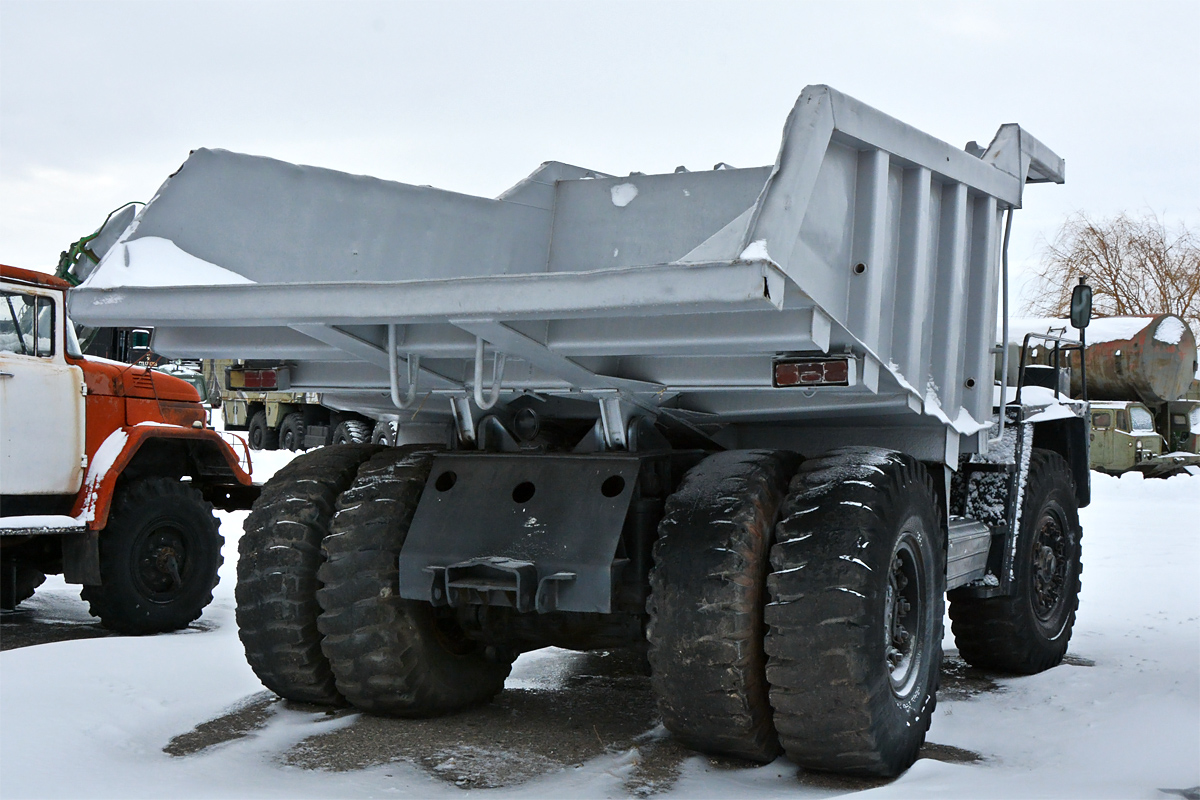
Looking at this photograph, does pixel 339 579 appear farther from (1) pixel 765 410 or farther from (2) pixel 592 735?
(1) pixel 765 410

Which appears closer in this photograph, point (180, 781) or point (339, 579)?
point (180, 781)

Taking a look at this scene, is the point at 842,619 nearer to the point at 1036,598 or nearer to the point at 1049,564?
the point at 1036,598

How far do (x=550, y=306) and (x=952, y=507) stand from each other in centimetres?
313

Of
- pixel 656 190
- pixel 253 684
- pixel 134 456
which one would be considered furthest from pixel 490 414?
pixel 134 456

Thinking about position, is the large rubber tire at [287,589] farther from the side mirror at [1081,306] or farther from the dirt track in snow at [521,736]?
the side mirror at [1081,306]

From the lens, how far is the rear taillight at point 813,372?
405 cm

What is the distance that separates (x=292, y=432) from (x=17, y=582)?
1857 centimetres

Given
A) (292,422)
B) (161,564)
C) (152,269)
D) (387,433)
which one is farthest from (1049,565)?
(292,422)

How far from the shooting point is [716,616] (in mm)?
4133

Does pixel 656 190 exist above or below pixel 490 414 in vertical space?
above

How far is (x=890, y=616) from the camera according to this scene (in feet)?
14.3

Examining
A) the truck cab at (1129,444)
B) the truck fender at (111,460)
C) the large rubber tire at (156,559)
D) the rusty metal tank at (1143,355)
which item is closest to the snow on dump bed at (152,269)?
the truck fender at (111,460)

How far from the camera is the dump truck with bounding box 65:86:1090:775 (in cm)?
402

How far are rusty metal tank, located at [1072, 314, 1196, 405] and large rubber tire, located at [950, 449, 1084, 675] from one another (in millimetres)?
12052
